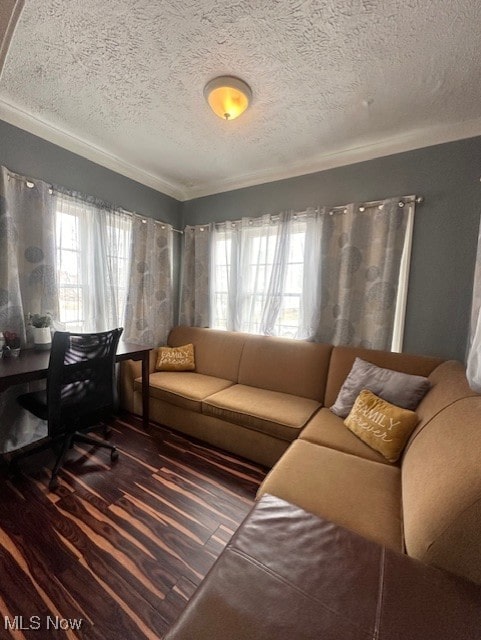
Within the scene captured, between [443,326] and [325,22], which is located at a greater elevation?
[325,22]

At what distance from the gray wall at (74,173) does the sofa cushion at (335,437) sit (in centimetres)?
269

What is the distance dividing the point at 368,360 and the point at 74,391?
216 cm

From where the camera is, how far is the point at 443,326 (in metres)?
1.98

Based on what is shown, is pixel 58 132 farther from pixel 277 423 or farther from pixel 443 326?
pixel 443 326

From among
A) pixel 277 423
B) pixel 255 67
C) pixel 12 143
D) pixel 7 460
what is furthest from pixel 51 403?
pixel 255 67

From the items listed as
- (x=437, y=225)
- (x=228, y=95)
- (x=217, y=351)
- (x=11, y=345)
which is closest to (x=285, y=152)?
(x=228, y=95)

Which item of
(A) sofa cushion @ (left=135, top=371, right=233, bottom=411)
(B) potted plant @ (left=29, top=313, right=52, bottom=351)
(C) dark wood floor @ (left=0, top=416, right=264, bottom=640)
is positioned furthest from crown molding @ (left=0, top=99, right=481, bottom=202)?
(C) dark wood floor @ (left=0, top=416, right=264, bottom=640)

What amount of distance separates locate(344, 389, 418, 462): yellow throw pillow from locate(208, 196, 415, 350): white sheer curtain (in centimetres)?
71

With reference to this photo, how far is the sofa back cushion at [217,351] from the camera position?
265cm

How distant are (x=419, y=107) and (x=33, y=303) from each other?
3.14m

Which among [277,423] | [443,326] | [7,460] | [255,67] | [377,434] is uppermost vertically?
[255,67]

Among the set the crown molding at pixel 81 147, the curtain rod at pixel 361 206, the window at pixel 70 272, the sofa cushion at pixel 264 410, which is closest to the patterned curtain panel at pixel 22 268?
the window at pixel 70 272

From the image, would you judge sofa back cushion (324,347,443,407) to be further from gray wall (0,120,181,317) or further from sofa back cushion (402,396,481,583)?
gray wall (0,120,181,317)

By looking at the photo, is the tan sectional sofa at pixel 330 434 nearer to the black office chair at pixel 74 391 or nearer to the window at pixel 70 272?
the black office chair at pixel 74 391
